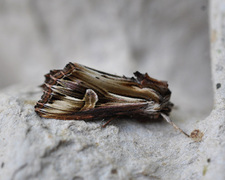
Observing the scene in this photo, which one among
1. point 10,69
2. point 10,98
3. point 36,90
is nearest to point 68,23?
point 10,69

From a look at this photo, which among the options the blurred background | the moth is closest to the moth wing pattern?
the moth

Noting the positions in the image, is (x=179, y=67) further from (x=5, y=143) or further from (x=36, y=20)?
Result: (x=5, y=143)

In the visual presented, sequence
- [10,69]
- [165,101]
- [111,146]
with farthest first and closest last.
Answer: [10,69] → [165,101] → [111,146]

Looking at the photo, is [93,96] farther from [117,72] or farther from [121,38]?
[121,38]

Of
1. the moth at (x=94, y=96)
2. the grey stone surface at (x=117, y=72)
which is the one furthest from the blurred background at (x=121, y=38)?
the moth at (x=94, y=96)

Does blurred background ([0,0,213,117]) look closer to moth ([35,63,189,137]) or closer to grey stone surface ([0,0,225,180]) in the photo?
grey stone surface ([0,0,225,180])

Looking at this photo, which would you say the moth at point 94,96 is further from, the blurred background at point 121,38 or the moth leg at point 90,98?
the blurred background at point 121,38

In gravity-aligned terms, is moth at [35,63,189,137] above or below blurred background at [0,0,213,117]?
below
